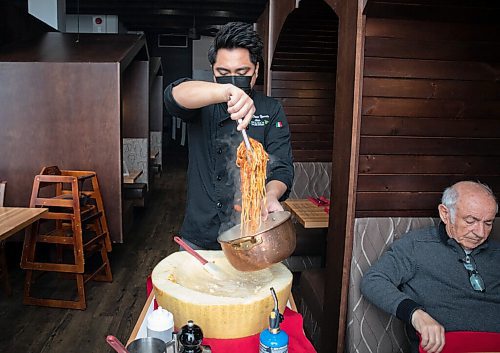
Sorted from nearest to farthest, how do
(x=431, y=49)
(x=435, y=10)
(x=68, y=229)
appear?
(x=435, y=10) → (x=431, y=49) → (x=68, y=229)

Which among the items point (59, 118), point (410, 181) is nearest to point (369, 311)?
point (410, 181)

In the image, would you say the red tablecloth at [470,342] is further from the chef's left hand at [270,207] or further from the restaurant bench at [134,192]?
the restaurant bench at [134,192]

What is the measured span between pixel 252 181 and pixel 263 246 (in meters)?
0.40

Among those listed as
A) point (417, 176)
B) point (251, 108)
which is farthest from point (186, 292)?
point (417, 176)

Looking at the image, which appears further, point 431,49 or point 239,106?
point 431,49

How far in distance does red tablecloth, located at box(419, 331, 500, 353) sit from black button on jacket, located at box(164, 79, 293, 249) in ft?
3.26

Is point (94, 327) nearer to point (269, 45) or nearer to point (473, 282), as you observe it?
point (473, 282)

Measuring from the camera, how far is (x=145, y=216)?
725cm

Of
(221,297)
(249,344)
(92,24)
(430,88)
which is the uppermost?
(92,24)

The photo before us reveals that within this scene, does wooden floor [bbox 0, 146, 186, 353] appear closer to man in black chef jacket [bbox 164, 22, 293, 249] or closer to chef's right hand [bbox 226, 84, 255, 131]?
man in black chef jacket [bbox 164, 22, 293, 249]

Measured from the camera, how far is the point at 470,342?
1943 millimetres

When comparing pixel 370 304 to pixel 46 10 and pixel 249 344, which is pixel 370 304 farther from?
pixel 46 10

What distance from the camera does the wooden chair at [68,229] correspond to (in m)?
3.75

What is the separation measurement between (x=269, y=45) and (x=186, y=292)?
4.40 m
